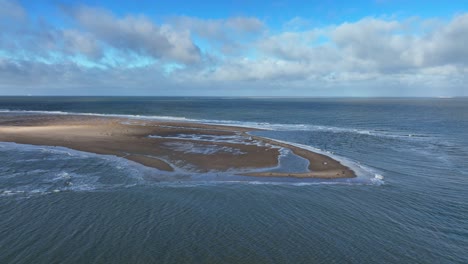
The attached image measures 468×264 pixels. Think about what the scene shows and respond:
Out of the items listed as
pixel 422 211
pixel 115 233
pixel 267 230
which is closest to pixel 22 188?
pixel 115 233

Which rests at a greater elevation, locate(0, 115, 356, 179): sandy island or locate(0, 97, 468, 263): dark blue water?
locate(0, 115, 356, 179): sandy island

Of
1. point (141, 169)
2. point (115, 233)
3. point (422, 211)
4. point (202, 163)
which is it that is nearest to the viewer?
point (115, 233)

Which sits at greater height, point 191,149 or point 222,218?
point 191,149

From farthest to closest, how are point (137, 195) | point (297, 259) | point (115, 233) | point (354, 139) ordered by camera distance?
point (354, 139)
point (137, 195)
point (115, 233)
point (297, 259)

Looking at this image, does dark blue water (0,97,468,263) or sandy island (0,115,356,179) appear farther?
sandy island (0,115,356,179)

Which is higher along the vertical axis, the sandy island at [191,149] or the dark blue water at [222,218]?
the sandy island at [191,149]

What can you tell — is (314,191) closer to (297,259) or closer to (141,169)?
(297,259)

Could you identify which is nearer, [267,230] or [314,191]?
[267,230]

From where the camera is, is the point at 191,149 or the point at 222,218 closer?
the point at 222,218

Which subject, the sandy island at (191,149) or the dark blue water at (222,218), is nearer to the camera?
the dark blue water at (222,218)

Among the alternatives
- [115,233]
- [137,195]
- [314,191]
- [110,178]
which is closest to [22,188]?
[110,178]
